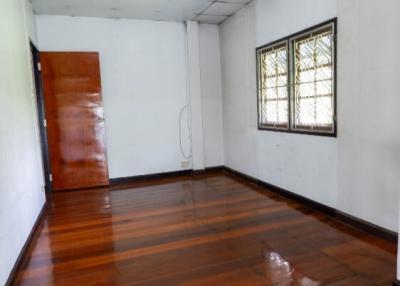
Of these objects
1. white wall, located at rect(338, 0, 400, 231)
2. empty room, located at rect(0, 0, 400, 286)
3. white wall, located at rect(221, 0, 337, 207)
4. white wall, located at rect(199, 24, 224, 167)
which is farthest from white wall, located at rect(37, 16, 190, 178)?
white wall, located at rect(338, 0, 400, 231)

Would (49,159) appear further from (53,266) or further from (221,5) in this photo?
(221,5)

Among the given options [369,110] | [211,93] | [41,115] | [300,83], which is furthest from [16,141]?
[211,93]

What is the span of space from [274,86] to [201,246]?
2.53m

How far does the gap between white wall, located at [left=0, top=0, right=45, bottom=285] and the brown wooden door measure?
1.03 m

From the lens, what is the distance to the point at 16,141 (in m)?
2.93

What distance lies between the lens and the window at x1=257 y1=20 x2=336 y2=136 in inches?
132

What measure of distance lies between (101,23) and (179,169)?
9.43 feet

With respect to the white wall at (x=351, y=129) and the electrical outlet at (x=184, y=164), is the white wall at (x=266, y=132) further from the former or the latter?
the electrical outlet at (x=184, y=164)

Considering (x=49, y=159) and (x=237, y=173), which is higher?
(x=49, y=159)

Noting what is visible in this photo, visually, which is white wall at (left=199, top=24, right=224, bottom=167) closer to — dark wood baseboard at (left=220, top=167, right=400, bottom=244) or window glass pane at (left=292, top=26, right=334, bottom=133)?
dark wood baseboard at (left=220, top=167, right=400, bottom=244)

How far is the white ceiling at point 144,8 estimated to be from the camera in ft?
14.8

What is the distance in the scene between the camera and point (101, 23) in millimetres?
5203

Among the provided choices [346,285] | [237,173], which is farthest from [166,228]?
[237,173]

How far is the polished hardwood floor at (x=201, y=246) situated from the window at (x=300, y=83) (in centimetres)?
104
